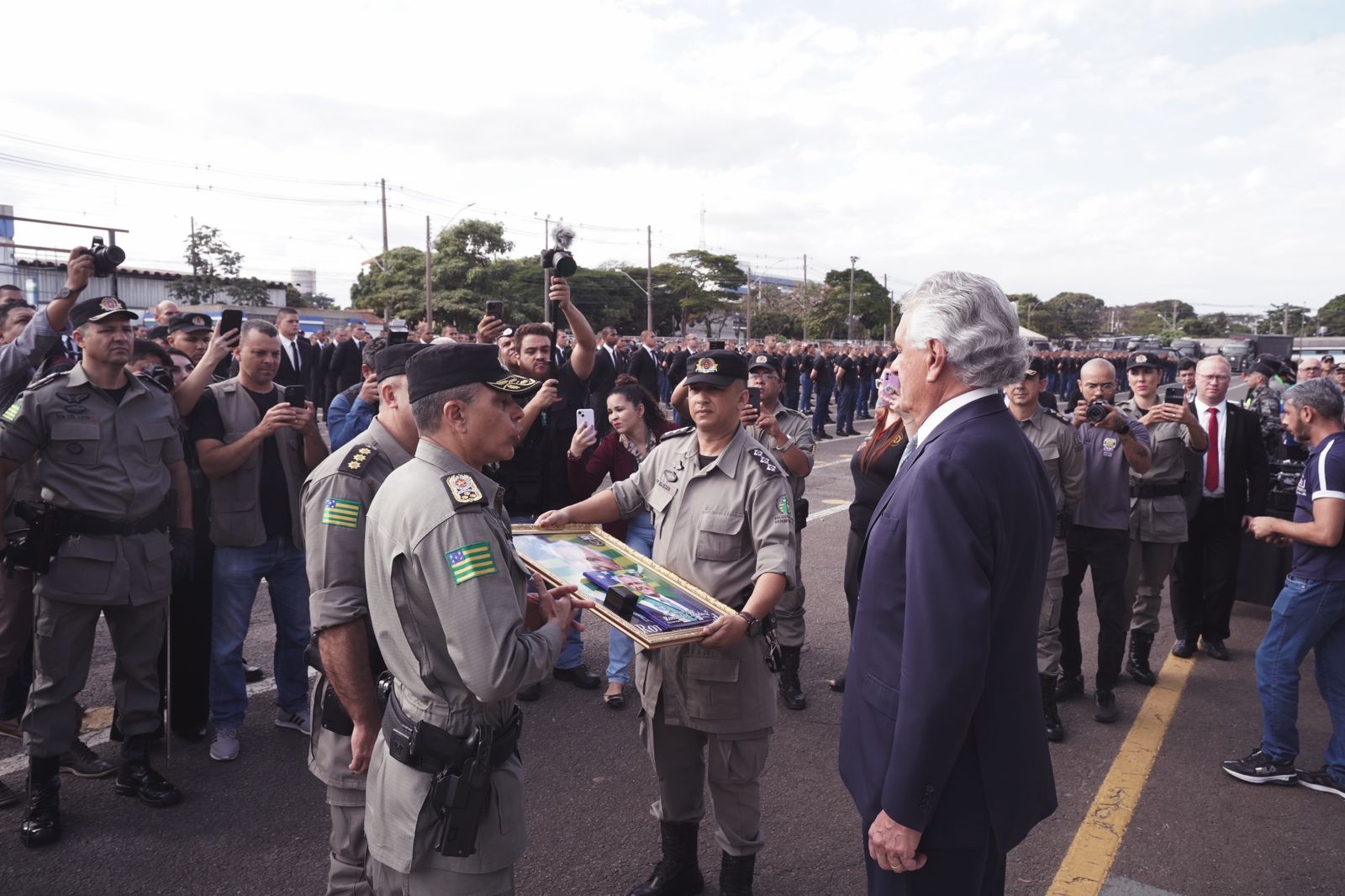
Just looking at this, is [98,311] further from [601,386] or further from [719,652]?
[601,386]

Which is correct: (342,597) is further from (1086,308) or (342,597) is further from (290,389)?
(1086,308)

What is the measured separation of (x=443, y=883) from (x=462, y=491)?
3.18 feet

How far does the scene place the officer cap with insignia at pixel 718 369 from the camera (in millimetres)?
3273

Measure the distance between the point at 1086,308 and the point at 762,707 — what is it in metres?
131

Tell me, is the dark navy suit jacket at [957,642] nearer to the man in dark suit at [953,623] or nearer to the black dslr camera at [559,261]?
the man in dark suit at [953,623]

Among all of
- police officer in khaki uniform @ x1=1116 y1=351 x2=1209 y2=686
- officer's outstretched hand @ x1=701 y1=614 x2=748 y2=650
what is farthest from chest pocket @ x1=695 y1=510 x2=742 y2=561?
police officer in khaki uniform @ x1=1116 y1=351 x2=1209 y2=686

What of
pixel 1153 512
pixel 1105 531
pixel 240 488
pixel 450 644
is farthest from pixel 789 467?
pixel 450 644

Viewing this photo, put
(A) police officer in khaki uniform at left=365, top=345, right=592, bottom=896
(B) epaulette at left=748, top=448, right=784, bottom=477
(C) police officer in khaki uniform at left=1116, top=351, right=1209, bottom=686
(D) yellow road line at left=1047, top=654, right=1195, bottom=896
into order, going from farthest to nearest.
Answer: (C) police officer in khaki uniform at left=1116, top=351, right=1209, bottom=686
(D) yellow road line at left=1047, top=654, right=1195, bottom=896
(B) epaulette at left=748, top=448, right=784, bottom=477
(A) police officer in khaki uniform at left=365, top=345, right=592, bottom=896

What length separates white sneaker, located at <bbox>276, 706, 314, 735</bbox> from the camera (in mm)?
4422

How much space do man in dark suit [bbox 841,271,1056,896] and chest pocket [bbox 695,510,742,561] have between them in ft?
3.60

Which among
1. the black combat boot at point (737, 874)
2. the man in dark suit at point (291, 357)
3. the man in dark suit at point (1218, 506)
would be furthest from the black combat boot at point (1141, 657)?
the man in dark suit at point (291, 357)

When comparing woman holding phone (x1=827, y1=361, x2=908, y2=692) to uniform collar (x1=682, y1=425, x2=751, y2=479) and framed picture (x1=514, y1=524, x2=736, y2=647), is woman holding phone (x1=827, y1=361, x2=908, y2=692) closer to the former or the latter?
uniform collar (x1=682, y1=425, x2=751, y2=479)

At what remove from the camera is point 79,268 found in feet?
13.8

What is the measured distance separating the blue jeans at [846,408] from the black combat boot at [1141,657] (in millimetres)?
14435
